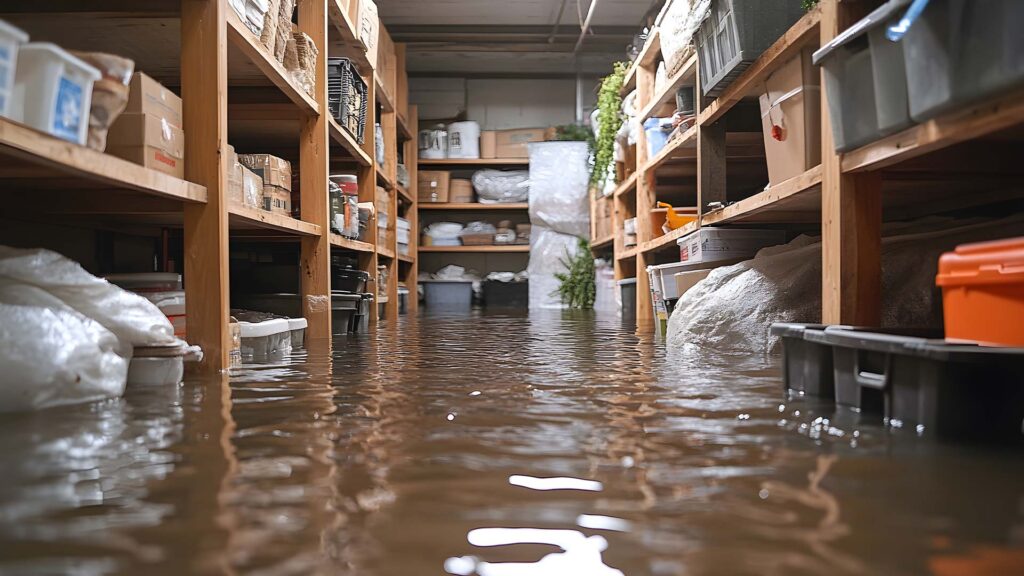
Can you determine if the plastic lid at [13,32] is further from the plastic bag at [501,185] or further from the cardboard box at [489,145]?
the cardboard box at [489,145]

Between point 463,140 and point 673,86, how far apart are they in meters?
4.81

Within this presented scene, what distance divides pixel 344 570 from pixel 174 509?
28 centimetres

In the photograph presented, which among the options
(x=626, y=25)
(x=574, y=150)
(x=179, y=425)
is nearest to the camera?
(x=179, y=425)

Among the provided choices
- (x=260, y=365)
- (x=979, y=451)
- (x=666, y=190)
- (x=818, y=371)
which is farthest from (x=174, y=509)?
(x=666, y=190)

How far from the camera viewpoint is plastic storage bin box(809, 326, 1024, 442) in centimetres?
116

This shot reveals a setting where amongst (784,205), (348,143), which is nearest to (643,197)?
(348,143)

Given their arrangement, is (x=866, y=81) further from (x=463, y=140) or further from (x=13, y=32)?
(x=463, y=140)

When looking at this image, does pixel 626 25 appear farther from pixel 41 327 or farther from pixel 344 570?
pixel 344 570

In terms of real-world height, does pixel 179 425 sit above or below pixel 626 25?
below

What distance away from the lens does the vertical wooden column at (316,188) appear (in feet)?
11.1

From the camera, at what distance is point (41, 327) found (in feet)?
4.69

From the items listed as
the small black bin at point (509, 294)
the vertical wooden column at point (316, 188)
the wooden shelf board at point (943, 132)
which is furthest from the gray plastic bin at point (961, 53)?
the small black bin at point (509, 294)

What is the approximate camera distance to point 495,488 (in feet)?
3.08

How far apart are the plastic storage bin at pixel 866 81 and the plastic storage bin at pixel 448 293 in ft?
21.4
